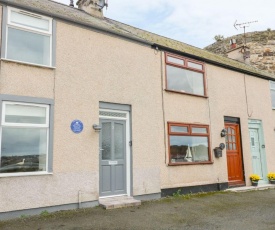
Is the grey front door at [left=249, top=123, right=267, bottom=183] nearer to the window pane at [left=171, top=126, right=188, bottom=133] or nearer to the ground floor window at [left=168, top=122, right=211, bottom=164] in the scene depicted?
the ground floor window at [left=168, top=122, right=211, bottom=164]

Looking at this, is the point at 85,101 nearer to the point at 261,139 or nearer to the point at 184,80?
the point at 184,80

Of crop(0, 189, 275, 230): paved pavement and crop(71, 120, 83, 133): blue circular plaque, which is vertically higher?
crop(71, 120, 83, 133): blue circular plaque

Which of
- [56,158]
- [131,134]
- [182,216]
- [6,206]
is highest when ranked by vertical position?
[131,134]

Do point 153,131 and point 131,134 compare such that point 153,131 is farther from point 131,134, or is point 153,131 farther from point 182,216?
point 182,216

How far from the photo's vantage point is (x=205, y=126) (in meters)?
10.1

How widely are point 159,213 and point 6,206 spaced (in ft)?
11.3

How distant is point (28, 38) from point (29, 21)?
18.2 inches

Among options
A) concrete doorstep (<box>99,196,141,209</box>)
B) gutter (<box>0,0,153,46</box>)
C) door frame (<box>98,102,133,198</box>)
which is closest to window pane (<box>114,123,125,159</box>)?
door frame (<box>98,102,133,198</box>)

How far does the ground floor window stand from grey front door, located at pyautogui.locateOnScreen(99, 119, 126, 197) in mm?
1747

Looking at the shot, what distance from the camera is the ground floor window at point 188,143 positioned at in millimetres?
9133

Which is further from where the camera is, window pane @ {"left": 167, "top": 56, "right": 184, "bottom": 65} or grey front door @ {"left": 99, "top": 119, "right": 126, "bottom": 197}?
window pane @ {"left": 167, "top": 56, "right": 184, "bottom": 65}

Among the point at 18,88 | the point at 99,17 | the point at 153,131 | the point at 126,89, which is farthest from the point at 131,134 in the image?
the point at 99,17

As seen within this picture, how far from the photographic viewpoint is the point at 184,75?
10070 millimetres

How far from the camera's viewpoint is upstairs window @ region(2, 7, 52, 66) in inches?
263
